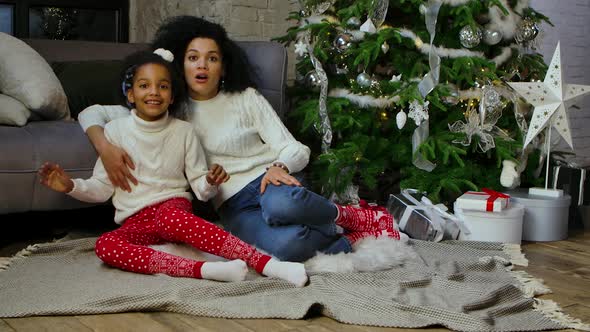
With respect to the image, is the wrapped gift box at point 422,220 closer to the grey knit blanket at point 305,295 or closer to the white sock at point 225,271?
the grey knit blanket at point 305,295

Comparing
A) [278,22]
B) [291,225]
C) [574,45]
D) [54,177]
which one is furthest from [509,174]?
[574,45]

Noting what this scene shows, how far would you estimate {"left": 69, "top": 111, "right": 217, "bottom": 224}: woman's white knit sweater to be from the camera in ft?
6.89

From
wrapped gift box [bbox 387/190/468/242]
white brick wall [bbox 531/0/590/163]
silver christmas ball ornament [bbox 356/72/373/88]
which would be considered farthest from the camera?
white brick wall [bbox 531/0/590/163]

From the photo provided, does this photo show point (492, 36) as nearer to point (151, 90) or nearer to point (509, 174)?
point (509, 174)

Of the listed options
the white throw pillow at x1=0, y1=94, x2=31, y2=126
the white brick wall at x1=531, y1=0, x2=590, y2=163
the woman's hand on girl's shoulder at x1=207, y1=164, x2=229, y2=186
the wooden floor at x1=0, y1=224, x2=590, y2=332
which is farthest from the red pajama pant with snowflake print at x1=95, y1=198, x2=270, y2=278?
the white brick wall at x1=531, y1=0, x2=590, y2=163

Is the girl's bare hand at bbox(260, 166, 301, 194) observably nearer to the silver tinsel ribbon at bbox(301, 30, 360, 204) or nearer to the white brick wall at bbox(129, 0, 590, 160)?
the silver tinsel ribbon at bbox(301, 30, 360, 204)

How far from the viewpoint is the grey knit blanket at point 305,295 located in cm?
164

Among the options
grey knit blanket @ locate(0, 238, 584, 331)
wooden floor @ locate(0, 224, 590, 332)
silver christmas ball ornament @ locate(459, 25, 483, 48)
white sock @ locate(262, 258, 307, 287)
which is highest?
silver christmas ball ornament @ locate(459, 25, 483, 48)

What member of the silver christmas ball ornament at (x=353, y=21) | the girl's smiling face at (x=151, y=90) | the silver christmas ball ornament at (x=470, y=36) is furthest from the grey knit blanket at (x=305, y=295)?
the silver christmas ball ornament at (x=353, y=21)

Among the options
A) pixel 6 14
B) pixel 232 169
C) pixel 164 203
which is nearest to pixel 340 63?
pixel 232 169

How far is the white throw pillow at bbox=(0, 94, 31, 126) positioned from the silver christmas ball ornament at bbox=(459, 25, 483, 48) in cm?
162

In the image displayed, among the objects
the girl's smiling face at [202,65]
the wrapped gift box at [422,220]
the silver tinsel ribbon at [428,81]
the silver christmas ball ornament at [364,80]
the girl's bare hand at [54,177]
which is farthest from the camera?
the silver christmas ball ornament at [364,80]

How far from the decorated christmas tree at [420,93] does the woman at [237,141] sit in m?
0.41

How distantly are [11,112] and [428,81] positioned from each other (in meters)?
1.47
